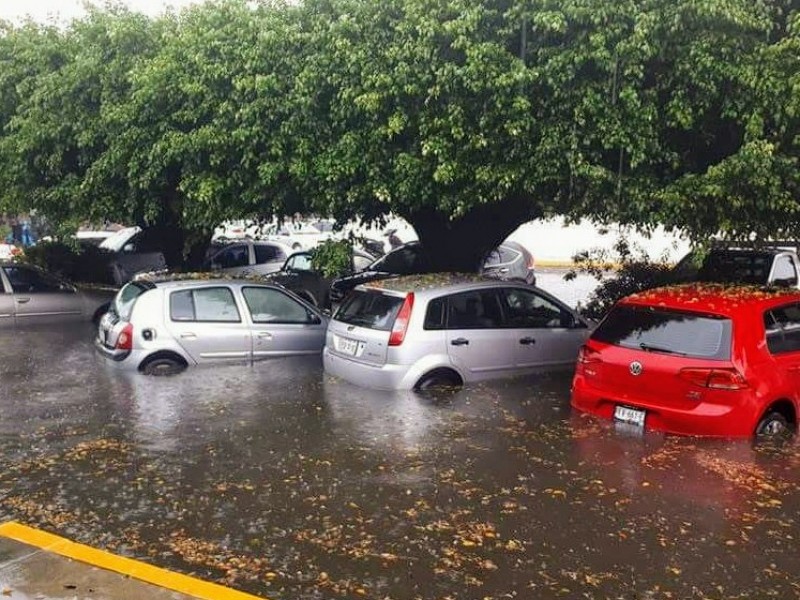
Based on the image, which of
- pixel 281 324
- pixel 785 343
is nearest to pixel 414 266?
pixel 281 324

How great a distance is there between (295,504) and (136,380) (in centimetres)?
461

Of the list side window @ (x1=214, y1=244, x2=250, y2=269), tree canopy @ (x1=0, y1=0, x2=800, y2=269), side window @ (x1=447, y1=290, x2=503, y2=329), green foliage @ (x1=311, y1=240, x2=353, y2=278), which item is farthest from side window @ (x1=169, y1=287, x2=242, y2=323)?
side window @ (x1=214, y1=244, x2=250, y2=269)

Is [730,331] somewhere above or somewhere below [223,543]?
above

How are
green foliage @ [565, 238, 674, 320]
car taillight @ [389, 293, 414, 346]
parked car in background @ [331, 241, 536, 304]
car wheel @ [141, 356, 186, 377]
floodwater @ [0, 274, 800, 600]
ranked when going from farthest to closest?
parked car in background @ [331, 241, 536, 304], green foliage @ [565, 238, 674, 320], car wheel @ [141, 356, 186, 377], car taillight @ [389, 293, 414, 346], floodwater @ [0, 274, 800, 600]

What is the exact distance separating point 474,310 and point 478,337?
32 centimetres

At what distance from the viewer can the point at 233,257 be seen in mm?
19047

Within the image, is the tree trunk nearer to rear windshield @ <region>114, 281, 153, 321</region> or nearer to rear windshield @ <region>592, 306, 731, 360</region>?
rear windshield @ <region>114, 281, 153, 321</region>

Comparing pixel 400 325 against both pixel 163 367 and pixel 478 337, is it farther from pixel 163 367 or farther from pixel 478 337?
pixel 163 367

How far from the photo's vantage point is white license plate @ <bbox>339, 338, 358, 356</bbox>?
30.9ft

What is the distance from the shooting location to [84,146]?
43.3 ft

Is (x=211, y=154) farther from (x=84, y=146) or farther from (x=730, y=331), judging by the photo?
(x=730, y=331)

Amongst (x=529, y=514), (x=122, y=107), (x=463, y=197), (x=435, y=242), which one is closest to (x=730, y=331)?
(x=529, y=514)

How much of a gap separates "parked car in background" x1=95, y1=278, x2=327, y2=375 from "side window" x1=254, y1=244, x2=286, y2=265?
8113mm

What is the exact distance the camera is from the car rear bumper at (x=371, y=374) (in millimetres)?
9008
